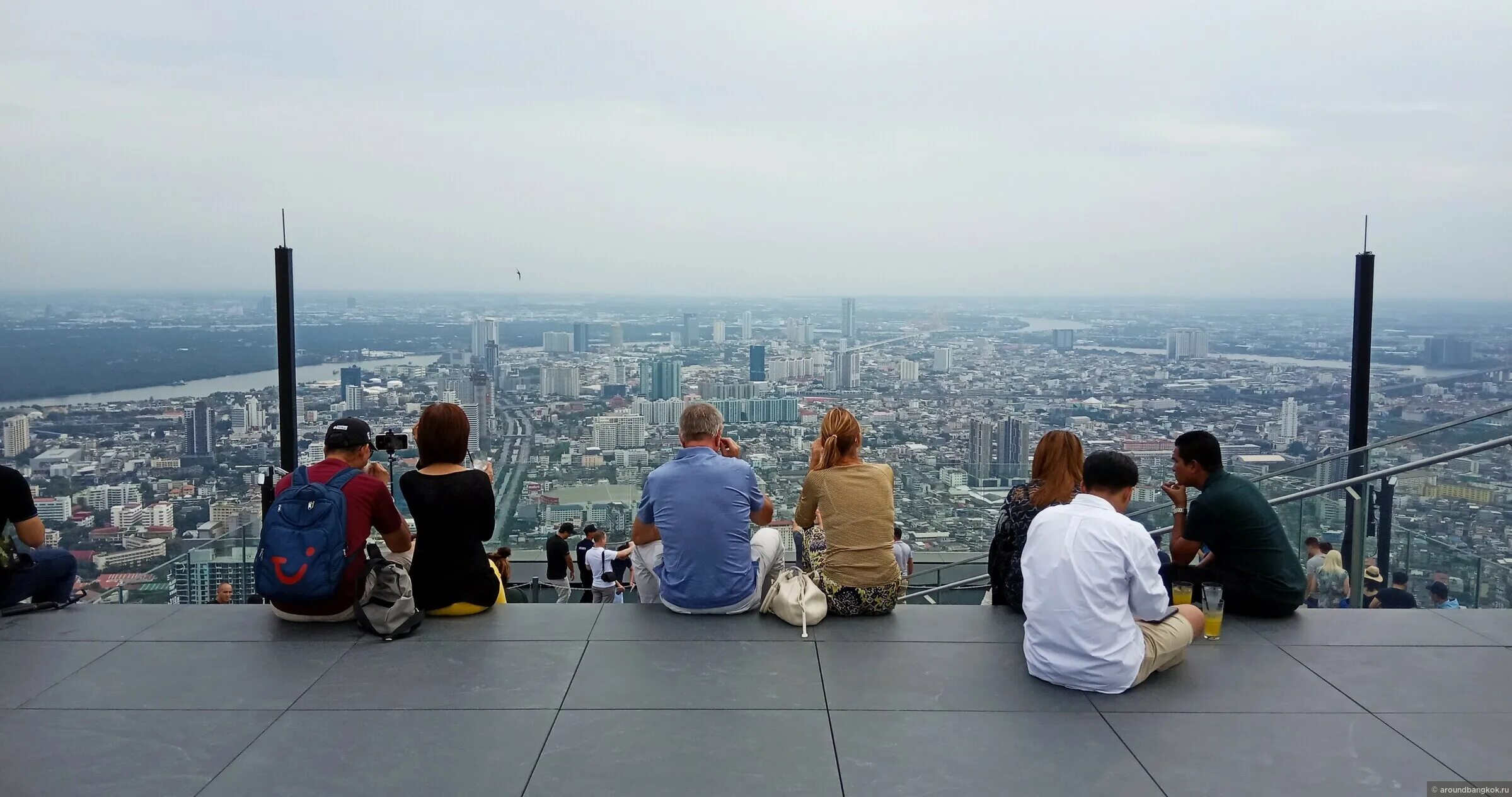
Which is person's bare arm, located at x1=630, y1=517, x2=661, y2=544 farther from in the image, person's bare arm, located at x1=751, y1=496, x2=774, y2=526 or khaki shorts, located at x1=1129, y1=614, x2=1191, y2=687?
khaki shorts, located at x1=1129, y1=614, x2=1191, y2=687

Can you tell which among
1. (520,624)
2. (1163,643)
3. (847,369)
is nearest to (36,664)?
(520,624)

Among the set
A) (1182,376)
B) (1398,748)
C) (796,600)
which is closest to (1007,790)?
(1398,748)

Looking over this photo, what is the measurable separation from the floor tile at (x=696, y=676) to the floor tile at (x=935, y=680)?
0.45 ft

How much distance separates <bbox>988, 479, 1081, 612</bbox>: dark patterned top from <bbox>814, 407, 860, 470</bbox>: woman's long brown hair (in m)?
0.87

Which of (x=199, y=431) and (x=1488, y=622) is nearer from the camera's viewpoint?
(x=1488, y=622)

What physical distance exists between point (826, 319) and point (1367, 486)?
10.8 meters

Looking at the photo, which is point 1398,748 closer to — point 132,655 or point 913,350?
point 132,655

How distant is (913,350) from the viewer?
1644cm

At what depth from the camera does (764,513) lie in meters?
5.90

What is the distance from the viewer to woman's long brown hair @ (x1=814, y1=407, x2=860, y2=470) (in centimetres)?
573

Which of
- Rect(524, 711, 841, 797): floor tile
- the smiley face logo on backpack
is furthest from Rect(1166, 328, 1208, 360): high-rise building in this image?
the smiley face logo on backpack

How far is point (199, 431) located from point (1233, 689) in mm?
8663

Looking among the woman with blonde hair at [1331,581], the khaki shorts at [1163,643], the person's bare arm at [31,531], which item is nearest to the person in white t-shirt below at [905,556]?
the woman with blonde hair at [1331,581]

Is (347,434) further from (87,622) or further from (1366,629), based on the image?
(1366,629)
